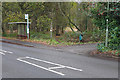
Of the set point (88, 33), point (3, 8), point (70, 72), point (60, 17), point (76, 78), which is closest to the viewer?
point (76, 78)

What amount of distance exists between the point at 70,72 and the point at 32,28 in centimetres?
2450

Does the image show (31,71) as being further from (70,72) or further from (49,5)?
(49,5)

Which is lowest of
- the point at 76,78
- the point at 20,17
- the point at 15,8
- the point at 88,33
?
the point at 76,78

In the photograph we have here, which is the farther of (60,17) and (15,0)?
(60,17)

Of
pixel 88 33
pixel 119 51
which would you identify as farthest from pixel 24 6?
pixel 119 51

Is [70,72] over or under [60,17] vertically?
under

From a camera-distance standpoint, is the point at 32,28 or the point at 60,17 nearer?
the point at 60,17

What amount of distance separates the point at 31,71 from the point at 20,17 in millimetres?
19625

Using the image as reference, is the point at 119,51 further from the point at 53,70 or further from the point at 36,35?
the point at 36,35

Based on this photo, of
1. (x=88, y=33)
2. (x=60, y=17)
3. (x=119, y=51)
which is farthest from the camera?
(x=60, y=17)

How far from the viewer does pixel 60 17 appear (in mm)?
26453

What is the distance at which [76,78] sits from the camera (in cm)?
562

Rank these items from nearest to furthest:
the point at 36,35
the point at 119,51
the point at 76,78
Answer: the point at 76,78, the point at 119,51, the point at 36,35

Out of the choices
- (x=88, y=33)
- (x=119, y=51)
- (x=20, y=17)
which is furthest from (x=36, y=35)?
(x=119, y=51)
